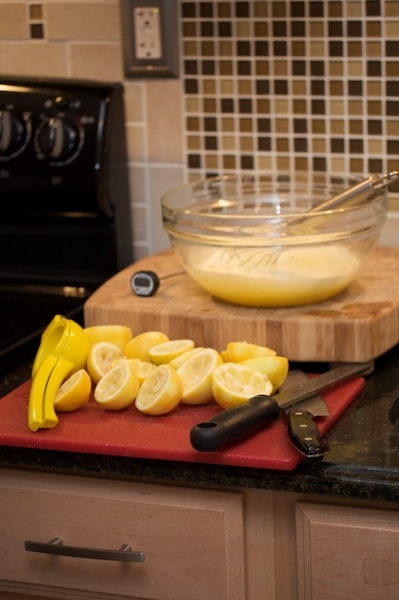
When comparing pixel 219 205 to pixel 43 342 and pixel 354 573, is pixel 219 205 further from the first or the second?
pixel 354 573

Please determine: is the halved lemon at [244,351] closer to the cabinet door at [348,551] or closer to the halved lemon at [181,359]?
the halved lemon at [181,359]

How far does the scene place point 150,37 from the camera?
5.98 ft

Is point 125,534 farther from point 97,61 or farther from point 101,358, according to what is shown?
point 97,61

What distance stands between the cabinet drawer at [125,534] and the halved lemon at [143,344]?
21 centimetres

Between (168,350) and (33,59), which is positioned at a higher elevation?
(33,59)

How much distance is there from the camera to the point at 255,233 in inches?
59.4

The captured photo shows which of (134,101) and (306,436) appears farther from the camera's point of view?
(134,101)

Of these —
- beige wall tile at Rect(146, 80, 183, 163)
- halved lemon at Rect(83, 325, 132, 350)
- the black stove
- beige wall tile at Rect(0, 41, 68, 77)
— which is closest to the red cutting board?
halved lemon at Rect(83, 325, 132, 350)

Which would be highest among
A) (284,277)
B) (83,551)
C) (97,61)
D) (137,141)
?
(97,61)

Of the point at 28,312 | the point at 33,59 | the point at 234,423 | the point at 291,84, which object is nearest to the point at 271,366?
the point at 234,423

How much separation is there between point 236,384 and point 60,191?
607 mm

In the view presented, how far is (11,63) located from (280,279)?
736 mm

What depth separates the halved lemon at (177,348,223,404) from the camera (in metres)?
1.35

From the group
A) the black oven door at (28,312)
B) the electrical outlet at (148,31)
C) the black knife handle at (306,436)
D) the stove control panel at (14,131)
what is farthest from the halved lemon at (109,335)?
the electrical outlet at (148,31)
